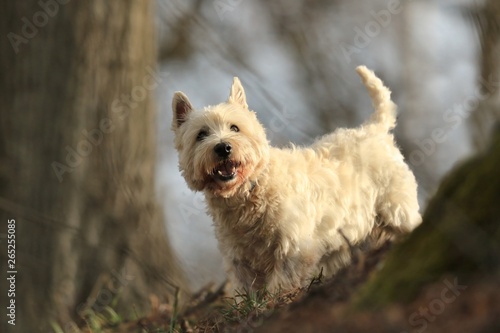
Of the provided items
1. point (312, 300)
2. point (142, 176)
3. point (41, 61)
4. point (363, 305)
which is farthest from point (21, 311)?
point (363, 305)

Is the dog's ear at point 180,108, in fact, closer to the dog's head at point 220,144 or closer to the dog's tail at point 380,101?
the dog's head at point 220,144

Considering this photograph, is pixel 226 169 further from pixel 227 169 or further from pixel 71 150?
pixel 71 150

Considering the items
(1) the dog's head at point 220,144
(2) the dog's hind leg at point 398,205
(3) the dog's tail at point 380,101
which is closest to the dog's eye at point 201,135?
(1) the dog's head at point 220,144

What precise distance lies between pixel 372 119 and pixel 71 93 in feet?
10.3

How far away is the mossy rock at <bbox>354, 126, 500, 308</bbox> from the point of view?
342 centimetres

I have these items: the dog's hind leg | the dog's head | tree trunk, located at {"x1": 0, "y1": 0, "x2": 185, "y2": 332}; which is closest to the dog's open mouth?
the dog's head

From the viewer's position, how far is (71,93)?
28.4 ft

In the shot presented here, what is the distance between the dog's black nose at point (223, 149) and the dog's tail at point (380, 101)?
6.31 feet

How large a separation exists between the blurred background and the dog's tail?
10.6 feet

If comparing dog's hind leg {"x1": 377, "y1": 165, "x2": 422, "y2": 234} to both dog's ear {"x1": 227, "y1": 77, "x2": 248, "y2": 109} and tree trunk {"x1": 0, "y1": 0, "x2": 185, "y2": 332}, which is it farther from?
tree trunk {"x1": 0, "y1": 0, "x2": 185, "y2": 332}

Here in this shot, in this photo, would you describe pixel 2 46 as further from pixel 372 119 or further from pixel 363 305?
pixel 363 305

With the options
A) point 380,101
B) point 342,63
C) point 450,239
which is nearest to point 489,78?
point 342,63

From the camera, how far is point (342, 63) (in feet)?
40.2

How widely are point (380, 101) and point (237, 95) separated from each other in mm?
1440
